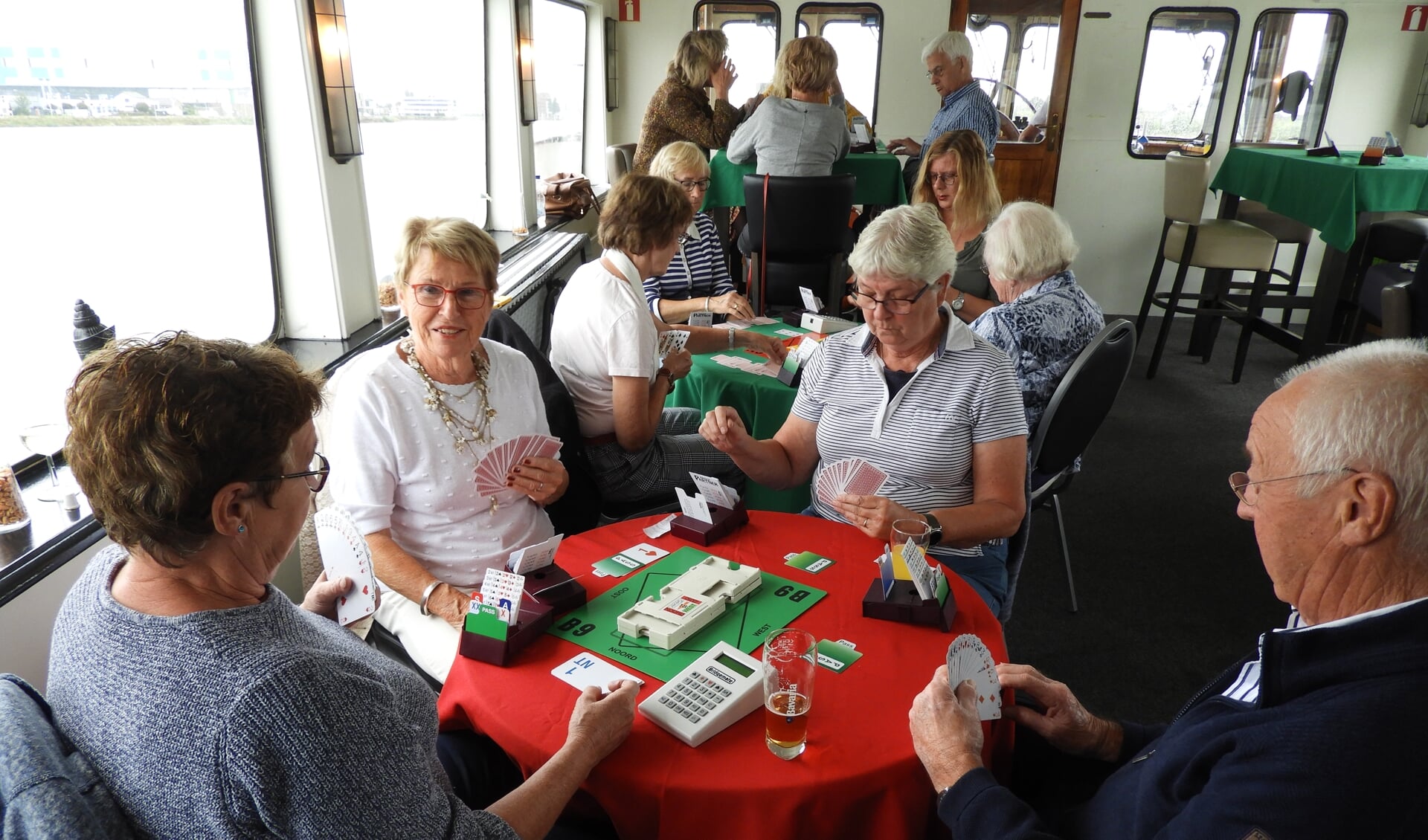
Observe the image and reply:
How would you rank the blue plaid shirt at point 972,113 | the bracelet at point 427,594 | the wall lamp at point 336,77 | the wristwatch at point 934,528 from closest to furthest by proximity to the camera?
the bracelet at point 427,594
the wristwatch at point 934,528
the wall lamp at point 336,77
the blue plaid shirt at point 972,113

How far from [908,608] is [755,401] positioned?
Answer: 60.3 inches

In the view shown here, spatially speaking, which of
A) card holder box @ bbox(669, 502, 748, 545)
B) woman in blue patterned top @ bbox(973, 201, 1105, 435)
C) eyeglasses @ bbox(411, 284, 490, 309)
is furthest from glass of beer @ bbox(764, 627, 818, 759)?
woman in blue patterned top @ bbox(973, 201, 1105, 435)

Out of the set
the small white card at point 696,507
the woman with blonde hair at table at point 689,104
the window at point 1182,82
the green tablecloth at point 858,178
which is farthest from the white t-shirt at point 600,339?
the window at point 1182,82

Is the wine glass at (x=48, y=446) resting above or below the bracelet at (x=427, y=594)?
above

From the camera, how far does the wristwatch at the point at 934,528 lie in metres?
2.00

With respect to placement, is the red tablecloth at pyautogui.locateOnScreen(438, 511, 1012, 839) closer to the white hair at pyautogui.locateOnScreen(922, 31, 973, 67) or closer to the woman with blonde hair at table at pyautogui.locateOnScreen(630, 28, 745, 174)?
the white hair at pyautogui.locateOnScreen(922, 31, 973, 67)

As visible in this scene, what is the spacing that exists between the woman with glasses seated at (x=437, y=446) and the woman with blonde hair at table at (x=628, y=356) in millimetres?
545

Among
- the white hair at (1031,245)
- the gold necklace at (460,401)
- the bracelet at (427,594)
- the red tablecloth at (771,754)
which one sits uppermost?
the white hair at (1031,245)

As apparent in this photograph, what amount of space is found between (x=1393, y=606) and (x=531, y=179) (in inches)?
234

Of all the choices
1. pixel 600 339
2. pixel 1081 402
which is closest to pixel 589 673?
pixel 600 339

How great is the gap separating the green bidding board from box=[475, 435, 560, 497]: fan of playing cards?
417mm

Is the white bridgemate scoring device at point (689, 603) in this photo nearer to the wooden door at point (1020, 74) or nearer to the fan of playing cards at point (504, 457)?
the fan of playing cards at point (504, 457)

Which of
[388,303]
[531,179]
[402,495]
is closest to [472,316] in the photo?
[402,495]

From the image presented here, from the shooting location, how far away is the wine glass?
2043mm
